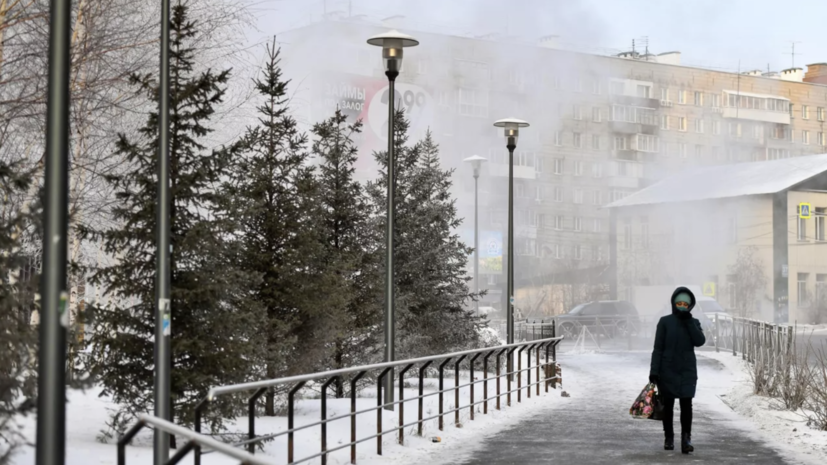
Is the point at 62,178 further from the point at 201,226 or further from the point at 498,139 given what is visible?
the point at 498,139

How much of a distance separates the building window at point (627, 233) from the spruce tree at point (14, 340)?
187ft

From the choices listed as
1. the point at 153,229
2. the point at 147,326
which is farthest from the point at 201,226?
the point at 147,326

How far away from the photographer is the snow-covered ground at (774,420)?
545 inches

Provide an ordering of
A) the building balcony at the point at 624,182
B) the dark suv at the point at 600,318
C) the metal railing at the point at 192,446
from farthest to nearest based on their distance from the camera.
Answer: the building balcony at the point at 624,182 → the dark suv at the point at 600,318 → the metal railing at the point at 192,446

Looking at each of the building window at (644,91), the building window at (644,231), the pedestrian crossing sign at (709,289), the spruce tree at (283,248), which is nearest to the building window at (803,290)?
the pedestrian crossing sign at (709,289)

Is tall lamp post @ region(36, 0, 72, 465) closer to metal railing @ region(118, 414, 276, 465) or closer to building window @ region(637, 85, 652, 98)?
metal railing @ region(118, 414, 276, 465)

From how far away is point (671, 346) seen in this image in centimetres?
1273

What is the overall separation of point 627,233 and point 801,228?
32.5 feet

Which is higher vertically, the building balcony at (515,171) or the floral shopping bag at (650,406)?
the building balcony at (515,171)

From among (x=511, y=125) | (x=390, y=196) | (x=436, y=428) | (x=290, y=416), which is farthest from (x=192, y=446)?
(x=511, y=125)

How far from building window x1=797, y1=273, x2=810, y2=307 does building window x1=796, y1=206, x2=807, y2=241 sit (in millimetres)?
1917

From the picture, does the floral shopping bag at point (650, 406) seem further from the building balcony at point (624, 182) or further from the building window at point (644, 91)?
the building window at point (644, 91)

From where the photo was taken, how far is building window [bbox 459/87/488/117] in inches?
3285

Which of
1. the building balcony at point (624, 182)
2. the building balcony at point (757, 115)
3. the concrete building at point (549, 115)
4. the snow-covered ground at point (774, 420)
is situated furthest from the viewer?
the building balcony at point (757, 115)
